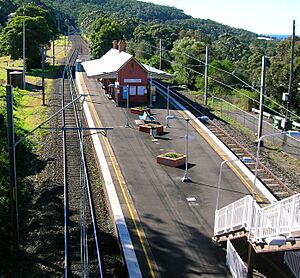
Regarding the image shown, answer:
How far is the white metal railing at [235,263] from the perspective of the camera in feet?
42.7

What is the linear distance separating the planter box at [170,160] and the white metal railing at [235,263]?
9.42 metres

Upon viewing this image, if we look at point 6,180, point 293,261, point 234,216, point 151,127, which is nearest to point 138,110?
point 151,127

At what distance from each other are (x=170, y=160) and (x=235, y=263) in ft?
34.5

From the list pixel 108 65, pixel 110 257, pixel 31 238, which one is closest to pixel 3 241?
pixel 31 238

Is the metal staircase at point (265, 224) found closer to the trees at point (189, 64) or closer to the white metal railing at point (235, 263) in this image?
the white metal railing at point (235, 263)

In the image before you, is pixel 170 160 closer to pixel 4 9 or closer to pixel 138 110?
pixel 138 110

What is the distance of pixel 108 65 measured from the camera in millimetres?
45594

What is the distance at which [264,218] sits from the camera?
1218 centimetres

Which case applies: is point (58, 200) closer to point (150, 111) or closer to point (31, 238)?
point (31, 238)

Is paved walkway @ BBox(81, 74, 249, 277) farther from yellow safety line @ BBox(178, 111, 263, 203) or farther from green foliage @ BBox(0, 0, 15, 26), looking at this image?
green foliage @ BBox(0, 0, 15, 26)

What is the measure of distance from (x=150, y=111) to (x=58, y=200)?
1831 centimetres

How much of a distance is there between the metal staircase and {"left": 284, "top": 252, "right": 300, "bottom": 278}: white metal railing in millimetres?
1693

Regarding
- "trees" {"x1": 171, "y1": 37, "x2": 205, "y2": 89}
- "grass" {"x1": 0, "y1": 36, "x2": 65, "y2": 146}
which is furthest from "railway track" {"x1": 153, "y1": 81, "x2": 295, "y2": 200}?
"trees" {"x1": 171, "y1": 37, "x2": 205, "y2": 89}

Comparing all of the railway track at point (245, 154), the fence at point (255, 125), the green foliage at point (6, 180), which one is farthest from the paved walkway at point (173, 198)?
the fence at point (255, 125)
